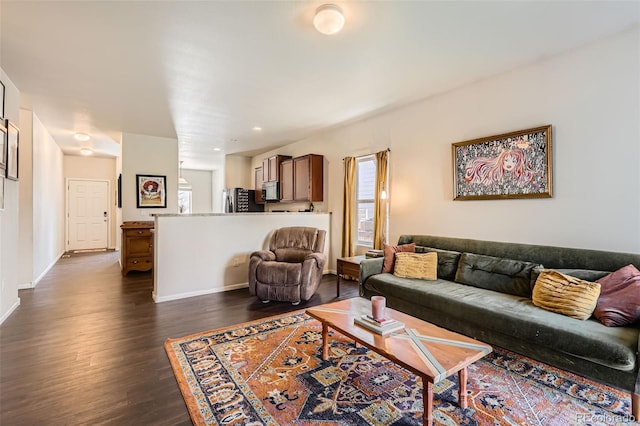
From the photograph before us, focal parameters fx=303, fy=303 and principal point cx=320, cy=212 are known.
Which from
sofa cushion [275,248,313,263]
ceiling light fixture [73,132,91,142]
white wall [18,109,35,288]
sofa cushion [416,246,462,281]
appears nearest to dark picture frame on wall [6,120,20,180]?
white wall [18,109,35,288]

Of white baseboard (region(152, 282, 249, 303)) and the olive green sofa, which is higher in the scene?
the olive green sofa

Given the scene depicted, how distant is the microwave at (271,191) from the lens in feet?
22.3

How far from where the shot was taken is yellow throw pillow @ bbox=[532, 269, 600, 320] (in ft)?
7.07

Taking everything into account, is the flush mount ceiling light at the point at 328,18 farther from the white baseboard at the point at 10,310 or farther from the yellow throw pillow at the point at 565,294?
the white baseboard at the point at 10,310

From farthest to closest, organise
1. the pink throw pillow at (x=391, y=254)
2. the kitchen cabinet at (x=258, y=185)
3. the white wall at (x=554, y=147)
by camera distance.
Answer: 1. the kitchen cabinet at (x=258, y=185)
2. the pink throw pillow at (x=391, y=254)
3. the white wall at (x=554, y=147)

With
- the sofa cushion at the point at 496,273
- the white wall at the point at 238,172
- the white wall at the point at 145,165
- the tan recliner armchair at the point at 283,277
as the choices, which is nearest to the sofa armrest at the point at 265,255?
the tan recliner armchair at the point at 283,277

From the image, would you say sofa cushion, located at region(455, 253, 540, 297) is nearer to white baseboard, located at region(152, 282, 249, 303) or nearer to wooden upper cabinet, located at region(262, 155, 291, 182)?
white baseboard, located at region(152, 282, 249, 303)

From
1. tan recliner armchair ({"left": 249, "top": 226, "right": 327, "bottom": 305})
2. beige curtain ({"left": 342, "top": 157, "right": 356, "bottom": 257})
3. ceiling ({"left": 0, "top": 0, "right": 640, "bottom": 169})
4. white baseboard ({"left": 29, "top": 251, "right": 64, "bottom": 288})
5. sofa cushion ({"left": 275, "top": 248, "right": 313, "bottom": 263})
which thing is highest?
ceiling ({"left": 0, "top": 0, "right": 640, "bottom": 169})

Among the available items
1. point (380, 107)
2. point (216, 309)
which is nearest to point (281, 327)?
point (216, 309)

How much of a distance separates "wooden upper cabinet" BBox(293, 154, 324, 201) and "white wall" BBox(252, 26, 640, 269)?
5.64ft

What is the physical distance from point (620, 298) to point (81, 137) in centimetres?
799

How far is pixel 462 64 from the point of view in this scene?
3.00 m

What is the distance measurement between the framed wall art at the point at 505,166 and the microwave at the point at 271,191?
405 centimetres

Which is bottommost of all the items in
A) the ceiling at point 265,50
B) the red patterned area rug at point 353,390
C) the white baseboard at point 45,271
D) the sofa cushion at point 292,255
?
the red patterned area rug at point 353,390
